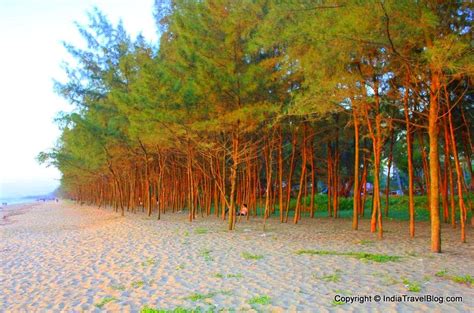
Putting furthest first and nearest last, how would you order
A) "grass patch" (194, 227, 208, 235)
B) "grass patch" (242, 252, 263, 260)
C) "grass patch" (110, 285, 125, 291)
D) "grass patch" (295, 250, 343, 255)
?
"grass patch" (194, 227, 208, 235) → "grass patch" (295, 250, 343, 255) → "grass patch" (242, 252, 263, 260) → "grass patch" (110, 285, 125, 291)

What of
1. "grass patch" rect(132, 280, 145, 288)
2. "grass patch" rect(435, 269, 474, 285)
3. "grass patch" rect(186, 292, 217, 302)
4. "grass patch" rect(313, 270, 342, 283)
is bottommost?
"grass patch" rect(132, 280, 145, 288)

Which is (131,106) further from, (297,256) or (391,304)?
(391,304)

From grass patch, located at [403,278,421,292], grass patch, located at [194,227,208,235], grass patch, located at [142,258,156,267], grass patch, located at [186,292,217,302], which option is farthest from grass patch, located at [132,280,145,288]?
grass patch, located at [194,227,208,235]

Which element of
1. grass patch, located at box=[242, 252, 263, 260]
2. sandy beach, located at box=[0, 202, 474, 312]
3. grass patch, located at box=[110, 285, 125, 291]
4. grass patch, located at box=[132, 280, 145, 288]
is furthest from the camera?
grass patch, located at box=[242, 252, 263, 260]

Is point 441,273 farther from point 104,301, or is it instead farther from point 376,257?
point 104,301

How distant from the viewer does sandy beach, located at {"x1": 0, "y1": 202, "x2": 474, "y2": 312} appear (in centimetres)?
513

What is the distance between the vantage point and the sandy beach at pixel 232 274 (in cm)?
513

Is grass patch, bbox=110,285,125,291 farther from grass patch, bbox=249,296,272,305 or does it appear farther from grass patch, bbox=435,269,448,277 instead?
grass patch, bbox=435,269,448,277

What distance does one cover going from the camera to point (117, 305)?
5176 mm

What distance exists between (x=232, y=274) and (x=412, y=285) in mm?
2769

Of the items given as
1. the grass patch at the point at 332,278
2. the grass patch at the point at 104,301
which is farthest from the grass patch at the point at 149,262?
the grass patch at the point at 332,278

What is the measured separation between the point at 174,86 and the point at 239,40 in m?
2.35

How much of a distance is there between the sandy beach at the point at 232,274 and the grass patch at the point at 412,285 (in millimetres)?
17

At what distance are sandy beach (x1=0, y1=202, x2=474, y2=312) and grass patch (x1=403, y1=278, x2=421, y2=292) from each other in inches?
0.7
